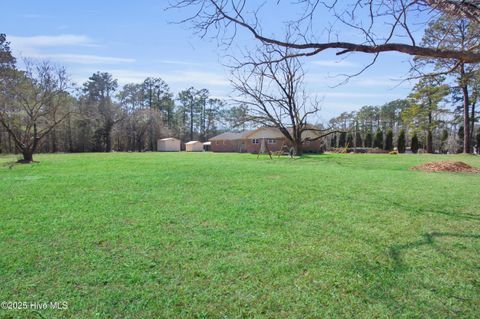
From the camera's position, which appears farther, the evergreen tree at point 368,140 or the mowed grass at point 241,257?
the evergreen tree at point 368,140

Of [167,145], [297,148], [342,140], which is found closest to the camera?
[297,148]

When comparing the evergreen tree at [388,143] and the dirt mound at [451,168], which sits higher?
the evergreen tree at [388,143]

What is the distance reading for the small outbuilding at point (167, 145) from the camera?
5000 centimetres

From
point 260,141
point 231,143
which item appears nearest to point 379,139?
point 260,141

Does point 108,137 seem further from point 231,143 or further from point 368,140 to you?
point 368,140

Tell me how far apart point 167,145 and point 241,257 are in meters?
48.3

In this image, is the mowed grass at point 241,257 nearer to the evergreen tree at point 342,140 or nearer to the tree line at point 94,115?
the tree line at point 94,115

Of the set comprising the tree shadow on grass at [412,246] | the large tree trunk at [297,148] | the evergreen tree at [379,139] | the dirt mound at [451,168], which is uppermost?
the evergreen tree at [379,139]

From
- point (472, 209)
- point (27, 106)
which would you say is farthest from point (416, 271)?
point (27, 106)

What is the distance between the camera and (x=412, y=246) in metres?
3.71

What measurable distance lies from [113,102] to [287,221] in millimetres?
47971

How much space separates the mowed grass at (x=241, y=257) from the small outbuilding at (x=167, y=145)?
4434 centimetres

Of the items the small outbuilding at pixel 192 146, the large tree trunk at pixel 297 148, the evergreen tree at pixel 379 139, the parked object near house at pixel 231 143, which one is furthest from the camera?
the small outbuilding at pixel 192 146

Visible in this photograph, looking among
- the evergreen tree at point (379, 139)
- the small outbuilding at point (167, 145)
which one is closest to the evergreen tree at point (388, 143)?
the evergreen tree at point (379, 139)
